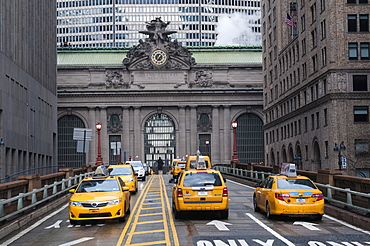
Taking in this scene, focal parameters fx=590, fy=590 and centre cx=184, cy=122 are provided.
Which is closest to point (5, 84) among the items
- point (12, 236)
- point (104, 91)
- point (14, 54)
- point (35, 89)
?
point (14, 54)

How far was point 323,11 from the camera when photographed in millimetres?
56438

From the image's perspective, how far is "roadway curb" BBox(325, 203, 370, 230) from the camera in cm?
1928

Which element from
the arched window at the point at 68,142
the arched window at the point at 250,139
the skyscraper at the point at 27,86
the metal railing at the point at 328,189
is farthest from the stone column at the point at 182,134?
the metal railing at the point at 328,189

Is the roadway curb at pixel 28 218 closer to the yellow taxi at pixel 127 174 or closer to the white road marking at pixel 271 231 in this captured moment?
the yellow taxi at pixel 127 174

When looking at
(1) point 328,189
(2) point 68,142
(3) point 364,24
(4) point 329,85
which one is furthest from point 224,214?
(2) point 68,142

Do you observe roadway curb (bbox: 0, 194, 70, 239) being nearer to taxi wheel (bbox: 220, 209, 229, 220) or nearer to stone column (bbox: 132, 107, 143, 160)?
taxi wheel (bbox: 220, 209, 229, 220)

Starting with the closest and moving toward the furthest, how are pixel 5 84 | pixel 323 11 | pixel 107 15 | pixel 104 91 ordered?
1. pixel 5 84
2. pixel 323 11
3. pixel 104 91
4. pixel 107 15

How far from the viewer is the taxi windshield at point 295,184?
21578mm

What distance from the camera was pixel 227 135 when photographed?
101875 mm

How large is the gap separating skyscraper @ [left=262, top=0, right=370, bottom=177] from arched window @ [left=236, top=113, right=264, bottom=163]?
29.3 meters

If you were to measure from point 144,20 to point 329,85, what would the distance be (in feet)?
369

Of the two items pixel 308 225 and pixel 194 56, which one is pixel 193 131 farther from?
pixel 308 225

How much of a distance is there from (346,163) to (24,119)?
31950 mm

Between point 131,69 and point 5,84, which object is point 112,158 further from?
point 5,84
